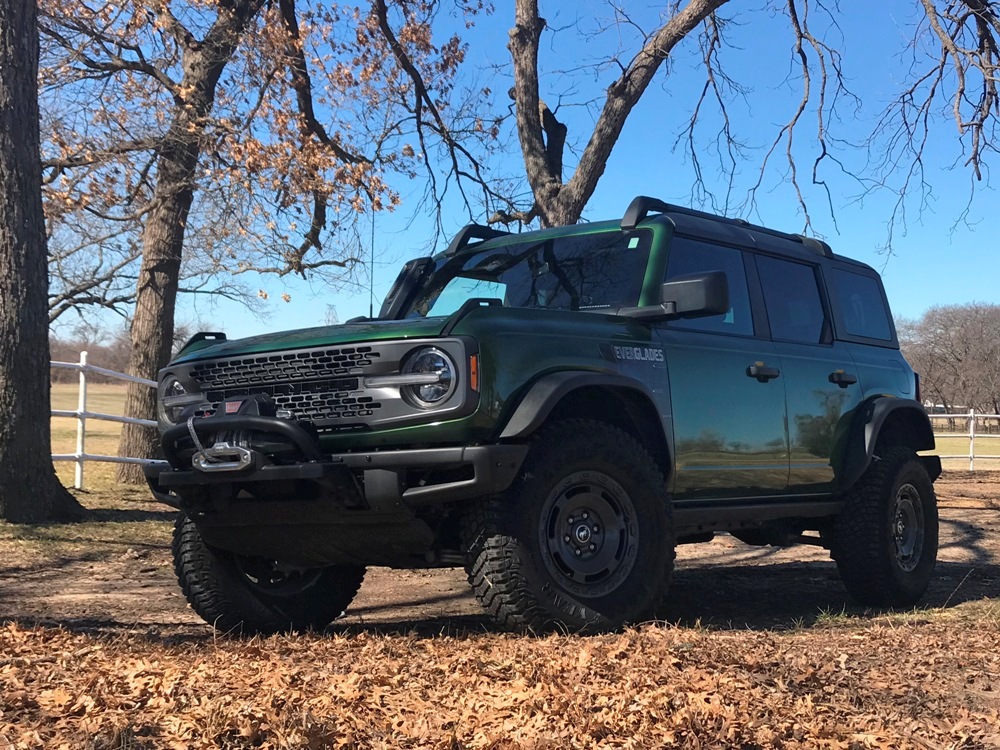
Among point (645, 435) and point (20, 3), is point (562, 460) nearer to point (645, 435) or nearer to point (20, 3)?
point (645, 435)

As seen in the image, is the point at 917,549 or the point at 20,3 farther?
the point at 20,3

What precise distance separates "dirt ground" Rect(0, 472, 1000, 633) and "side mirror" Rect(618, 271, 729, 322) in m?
1.53

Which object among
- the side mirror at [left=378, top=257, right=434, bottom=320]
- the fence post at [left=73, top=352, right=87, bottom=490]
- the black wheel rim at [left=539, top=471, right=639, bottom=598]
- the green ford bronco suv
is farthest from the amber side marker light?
the fence post at [left=73, top=352, right=87, bottom=490]

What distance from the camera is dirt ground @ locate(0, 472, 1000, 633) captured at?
18.9 ft

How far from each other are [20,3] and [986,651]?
8.42 m

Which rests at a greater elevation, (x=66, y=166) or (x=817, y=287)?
(x=66, y=166)

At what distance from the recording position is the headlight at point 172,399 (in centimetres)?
496

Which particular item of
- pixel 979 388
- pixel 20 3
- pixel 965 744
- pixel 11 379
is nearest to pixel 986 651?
pixel 965 744

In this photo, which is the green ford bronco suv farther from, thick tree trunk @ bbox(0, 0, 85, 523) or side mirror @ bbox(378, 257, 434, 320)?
thick tree trunk @ bbox(0, 0, 85, 523)

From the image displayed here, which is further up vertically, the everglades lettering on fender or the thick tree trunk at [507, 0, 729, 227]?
the thick tree trunk at [507, 0, 729, 227]

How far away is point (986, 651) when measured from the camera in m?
4.49

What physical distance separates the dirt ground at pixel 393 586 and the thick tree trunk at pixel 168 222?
12.7ft

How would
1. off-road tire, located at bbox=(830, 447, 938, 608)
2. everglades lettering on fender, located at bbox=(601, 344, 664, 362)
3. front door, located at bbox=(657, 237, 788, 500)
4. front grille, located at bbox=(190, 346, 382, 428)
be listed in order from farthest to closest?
off-road tire, located at bbox=(830, 447, 938, 608)
front door, located at bbox=(657, 237, 788, 500)
everglades lettering on fender, located at bbox=(601, 344, 664, 362)
front grille, located at bbox=(190, 346, 382, 428)

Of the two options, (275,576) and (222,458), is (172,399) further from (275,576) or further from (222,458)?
(275,576)
